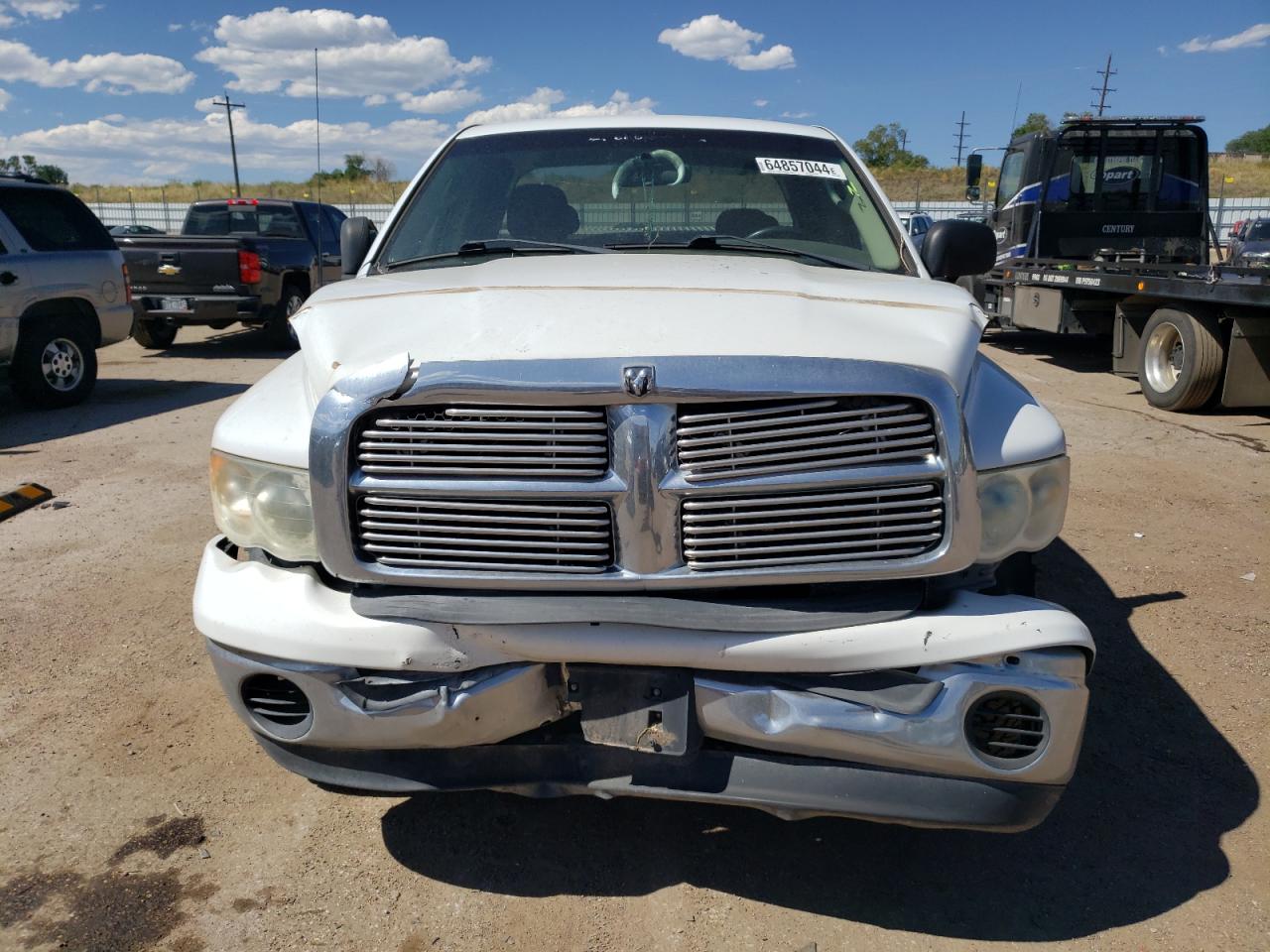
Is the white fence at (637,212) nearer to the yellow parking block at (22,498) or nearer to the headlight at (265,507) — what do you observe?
the headlight at (265,507)

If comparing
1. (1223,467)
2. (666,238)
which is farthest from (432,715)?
(1223,467)

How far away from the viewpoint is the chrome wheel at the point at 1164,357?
32.0ft

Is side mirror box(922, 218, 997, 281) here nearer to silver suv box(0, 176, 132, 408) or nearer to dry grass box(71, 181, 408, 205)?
silver suv box(0, 176, 132, 408)

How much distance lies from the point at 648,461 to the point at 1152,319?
9367mm

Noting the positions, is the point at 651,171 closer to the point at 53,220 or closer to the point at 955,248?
the point at 955,248

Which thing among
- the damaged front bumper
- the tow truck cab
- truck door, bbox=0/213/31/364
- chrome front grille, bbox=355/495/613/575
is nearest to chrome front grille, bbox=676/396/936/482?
chrome front grille, bbox=355/495/613/575

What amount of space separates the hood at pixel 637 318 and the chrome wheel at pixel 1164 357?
7946 millimetres

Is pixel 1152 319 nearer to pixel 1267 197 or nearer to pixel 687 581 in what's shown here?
pixel 687 581

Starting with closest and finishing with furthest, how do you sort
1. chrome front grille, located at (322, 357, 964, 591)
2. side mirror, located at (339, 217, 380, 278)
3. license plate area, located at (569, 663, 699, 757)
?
chrome front grille, located at (322, 357, 964, 591) → license plate area, located at (569, 663, 699, 757) → side mirror, located at (339, 217, 380, 278)

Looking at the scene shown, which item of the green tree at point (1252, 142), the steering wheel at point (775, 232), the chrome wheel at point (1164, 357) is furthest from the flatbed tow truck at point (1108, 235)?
the green tree at point (1252, 142)

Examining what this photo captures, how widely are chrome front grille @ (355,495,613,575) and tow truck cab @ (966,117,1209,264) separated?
41.0 feet

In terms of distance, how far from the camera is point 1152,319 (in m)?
9.91

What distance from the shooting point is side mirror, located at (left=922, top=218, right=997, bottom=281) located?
3689mm

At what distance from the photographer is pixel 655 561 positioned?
87.0 inches
